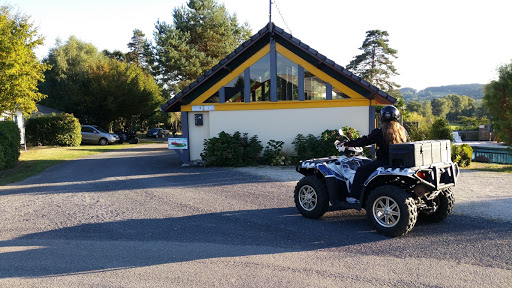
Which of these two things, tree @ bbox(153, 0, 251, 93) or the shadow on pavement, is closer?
the shadow on pavement

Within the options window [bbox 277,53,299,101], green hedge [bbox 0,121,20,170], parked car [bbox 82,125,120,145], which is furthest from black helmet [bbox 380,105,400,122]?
parked car [bbox 82,125,120,145]

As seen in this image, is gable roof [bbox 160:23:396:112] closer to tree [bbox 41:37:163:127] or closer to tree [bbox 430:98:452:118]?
tree [bbox 41:37:163:127]

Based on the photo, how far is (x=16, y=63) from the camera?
58.9 ft

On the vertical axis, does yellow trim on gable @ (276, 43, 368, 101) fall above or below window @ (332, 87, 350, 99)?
above

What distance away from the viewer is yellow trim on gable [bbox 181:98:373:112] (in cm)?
1464

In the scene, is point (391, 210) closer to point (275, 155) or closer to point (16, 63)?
point (275, 155)

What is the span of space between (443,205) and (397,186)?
1.09 metres

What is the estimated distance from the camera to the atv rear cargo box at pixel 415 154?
541cm

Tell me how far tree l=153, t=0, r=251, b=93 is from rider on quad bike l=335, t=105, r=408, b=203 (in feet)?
86.1

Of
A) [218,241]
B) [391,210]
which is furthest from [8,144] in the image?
[391,210]

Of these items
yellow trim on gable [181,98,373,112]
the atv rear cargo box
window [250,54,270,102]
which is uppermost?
window [250,54,270,102]

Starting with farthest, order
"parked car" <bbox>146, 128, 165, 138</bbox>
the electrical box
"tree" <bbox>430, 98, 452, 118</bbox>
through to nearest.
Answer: "tree" <bbox>430, 98, 452, 118</bbox> → "parked car" <bbox>146, 128, 165, 138</bbox> → the electrical box

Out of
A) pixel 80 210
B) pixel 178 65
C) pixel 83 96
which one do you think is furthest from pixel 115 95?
pixel 80 210

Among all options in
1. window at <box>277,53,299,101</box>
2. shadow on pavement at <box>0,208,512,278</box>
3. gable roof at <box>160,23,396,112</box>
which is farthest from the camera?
window at <box>277,53,299,101</box>
